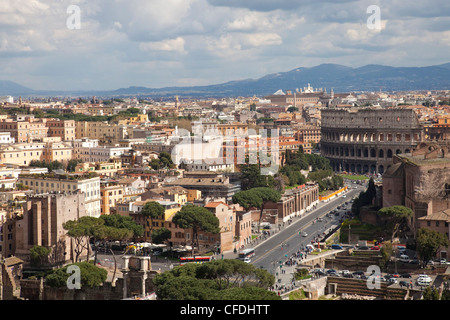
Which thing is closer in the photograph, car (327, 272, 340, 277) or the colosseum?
car (327, 272, 340, 277)

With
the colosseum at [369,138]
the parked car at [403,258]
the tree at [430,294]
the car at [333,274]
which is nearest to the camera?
the tree at [430,294]

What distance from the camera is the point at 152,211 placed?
47156 mm

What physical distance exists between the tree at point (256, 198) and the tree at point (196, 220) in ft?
24.8

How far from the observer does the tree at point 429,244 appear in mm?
39719

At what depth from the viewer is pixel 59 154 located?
78.3 m

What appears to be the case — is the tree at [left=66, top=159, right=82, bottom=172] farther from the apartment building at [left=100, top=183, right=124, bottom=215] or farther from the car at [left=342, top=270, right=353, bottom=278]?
the car at [left=342, top=270, right=353, bottom=278]

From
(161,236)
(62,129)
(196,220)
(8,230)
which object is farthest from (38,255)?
(62,129)

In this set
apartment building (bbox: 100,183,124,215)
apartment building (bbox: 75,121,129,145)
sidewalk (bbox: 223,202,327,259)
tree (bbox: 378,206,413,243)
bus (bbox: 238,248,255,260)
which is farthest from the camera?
apartment building (bbox: 75,121,129,145)

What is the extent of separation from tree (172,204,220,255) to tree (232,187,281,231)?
7.55 m

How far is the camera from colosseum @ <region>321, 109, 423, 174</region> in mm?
93188

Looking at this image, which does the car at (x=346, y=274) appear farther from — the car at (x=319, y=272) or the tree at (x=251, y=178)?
the tree at (x=251, y=178)

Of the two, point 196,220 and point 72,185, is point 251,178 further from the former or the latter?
point 196,220

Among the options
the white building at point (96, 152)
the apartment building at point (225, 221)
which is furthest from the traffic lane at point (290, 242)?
the white building at point (96, 152)

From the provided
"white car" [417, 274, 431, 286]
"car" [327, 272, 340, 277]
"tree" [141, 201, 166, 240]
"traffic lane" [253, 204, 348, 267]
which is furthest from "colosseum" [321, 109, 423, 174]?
"white car" [417, 274, 431, 286]
